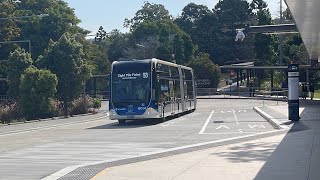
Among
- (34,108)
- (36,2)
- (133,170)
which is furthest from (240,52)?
(133,170)

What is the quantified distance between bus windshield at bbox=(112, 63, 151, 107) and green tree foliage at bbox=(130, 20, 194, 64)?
60.8 m

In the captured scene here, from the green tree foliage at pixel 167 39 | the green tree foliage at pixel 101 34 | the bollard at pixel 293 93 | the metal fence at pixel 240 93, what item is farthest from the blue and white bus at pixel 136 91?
the green tree foliage at pixel 101 34

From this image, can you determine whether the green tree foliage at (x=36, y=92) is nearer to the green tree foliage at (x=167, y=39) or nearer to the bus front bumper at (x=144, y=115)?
the bus front bumper at (x=144, y=115)

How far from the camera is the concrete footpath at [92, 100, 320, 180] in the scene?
1267 centimetres

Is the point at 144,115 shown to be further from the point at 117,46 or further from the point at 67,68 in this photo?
the point at 117,46

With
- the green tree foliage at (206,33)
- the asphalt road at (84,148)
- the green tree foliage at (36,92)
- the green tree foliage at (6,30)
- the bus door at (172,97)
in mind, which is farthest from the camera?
the green tree foliage at (206,33)

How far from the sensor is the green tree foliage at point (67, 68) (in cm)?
4741

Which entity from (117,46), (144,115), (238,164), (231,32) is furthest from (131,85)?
(117,46)

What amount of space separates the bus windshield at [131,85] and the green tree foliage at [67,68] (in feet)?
47.3

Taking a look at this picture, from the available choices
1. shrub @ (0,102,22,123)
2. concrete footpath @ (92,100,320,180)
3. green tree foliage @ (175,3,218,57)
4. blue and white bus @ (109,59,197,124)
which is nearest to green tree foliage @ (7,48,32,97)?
shrub @ (0,102,22,123)

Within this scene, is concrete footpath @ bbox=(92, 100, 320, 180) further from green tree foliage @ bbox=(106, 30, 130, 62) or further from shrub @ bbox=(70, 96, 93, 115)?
green tree foliage @ bbox=(106, 30, 130, 62)

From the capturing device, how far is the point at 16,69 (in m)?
47.0

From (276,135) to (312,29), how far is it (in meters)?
3.88

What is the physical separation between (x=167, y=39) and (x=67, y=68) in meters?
56.4
